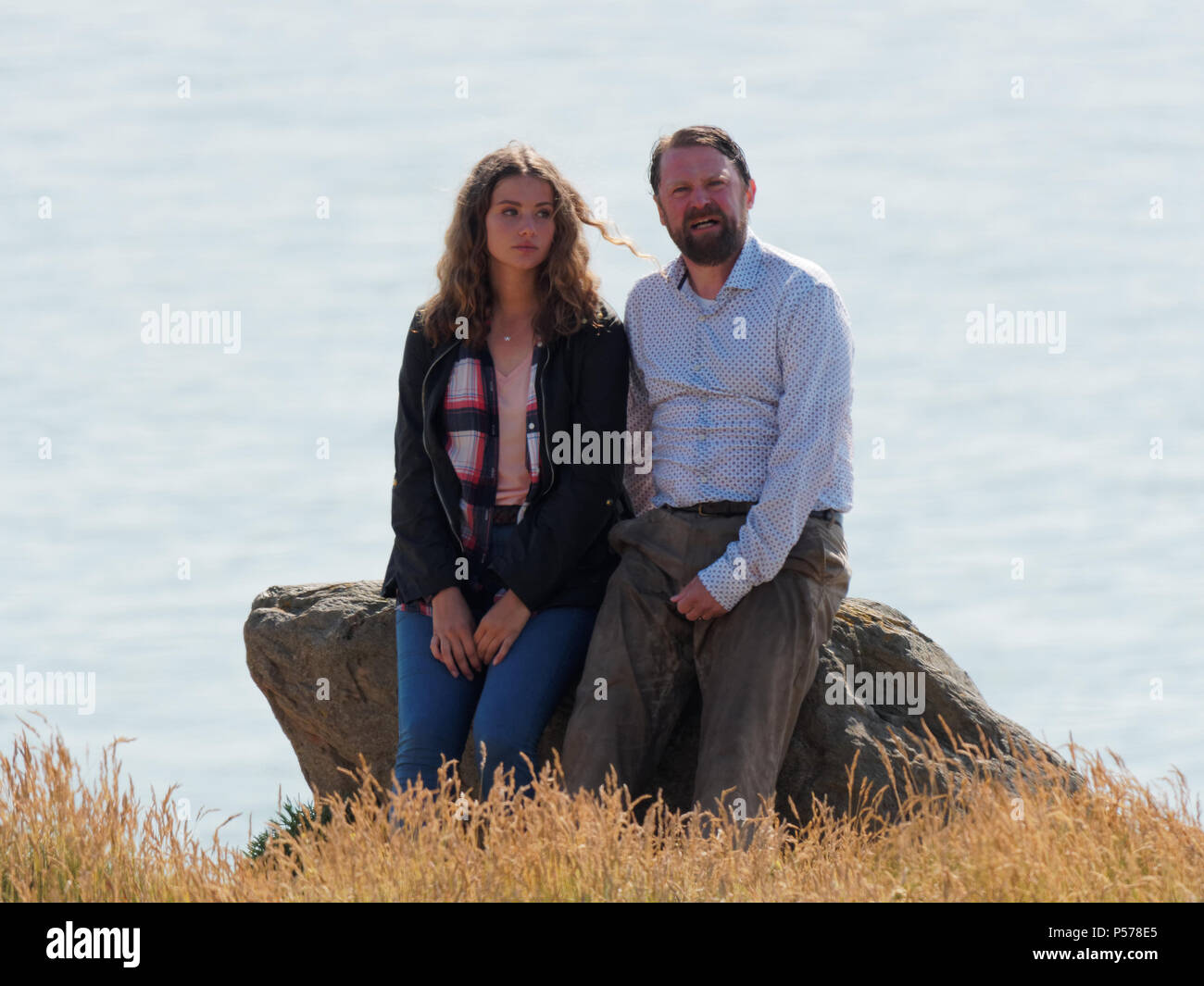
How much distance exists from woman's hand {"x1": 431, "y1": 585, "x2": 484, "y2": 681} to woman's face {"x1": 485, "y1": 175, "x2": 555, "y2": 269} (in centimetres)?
138

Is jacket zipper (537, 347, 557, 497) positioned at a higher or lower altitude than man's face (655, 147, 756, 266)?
lower

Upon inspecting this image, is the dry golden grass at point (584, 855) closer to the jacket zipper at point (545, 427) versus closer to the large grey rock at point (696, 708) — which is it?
the large grey rock at point (696, 708)

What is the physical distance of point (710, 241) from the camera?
620cm

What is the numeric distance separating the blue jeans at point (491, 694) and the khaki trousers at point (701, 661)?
0.13 m

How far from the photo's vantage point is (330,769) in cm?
744

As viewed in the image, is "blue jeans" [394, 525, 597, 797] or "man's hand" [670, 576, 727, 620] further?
"man's hand" [670, 576, 727, 620]

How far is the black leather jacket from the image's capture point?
5.96 m

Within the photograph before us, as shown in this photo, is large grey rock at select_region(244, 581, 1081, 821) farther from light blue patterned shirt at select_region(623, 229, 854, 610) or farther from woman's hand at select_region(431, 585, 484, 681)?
light blue patterned shirt at select_region(623, 229, 854, 610)

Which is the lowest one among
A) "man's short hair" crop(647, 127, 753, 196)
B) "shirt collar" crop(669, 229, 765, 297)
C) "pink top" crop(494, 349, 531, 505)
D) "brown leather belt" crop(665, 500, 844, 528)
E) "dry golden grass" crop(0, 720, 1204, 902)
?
"dry golden grass" crop(0, 720, 1204, 902)

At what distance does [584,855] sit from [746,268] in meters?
2.73

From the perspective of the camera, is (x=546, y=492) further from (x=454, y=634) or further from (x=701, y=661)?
(x=701, y=661)

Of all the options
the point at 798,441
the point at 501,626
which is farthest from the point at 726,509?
the point at 501,626

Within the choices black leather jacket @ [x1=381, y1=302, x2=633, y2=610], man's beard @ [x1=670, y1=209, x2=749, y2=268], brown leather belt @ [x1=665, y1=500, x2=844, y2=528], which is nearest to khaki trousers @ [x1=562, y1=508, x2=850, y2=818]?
brown leather belt @ [x1=665, y1=500, x2=844, y2=528]
